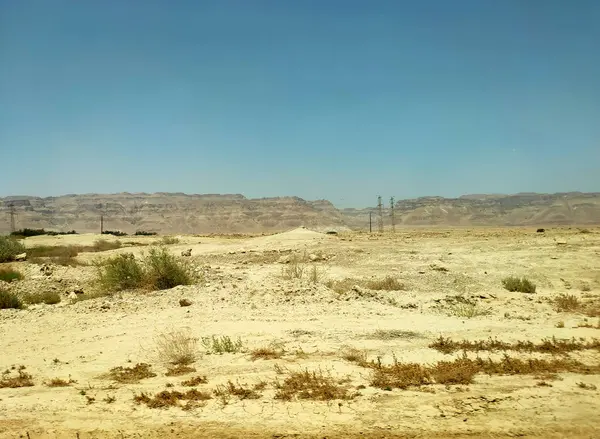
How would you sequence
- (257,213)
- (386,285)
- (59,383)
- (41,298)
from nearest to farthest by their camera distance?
(59,383) → (386,285) → (41,298) → (257,213)

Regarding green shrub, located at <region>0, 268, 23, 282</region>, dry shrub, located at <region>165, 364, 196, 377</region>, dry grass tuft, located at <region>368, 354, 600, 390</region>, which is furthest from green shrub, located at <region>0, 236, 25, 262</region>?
dry grass tuft, located at <region>368, 354, 600, 390</region>

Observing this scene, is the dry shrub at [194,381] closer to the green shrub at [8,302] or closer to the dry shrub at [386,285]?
the dry shrub at [386,285]

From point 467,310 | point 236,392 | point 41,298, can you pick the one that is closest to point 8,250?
point 41,298

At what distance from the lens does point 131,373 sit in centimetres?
913

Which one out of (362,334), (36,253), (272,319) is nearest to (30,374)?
(272,319)

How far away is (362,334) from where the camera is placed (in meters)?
11.1

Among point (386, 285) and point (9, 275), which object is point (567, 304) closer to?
point (386, 285)

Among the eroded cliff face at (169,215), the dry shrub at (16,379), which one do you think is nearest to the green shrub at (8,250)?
the dry shrub at (16,379)

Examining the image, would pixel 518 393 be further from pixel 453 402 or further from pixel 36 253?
pixel 36 253

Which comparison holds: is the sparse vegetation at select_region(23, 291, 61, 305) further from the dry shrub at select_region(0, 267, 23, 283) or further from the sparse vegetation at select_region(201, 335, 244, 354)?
the sparse vegetation at select_region(201, 335, 244, 354)

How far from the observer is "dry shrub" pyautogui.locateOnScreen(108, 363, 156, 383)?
8.84m

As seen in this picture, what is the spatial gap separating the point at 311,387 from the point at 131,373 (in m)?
3.58

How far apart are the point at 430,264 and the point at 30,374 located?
17073 mm

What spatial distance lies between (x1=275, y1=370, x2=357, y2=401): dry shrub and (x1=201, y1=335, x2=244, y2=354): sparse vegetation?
2.13 m
